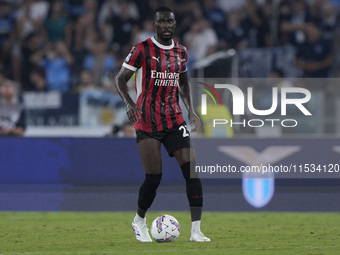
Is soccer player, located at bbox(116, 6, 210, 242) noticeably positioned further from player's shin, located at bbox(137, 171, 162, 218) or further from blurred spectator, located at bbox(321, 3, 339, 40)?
blurred spectator, located at bbox(321, 3, 339, 40)

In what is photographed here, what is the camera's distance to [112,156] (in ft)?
33.7

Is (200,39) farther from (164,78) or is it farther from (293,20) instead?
(164,78)

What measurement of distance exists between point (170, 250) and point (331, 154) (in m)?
4.55

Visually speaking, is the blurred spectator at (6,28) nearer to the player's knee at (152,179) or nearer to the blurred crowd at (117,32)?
the blurred crowd at (117,32)

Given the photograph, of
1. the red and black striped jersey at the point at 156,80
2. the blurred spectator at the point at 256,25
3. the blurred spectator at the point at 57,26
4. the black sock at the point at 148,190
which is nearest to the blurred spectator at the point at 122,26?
the blurred spectator at the point at 57,26

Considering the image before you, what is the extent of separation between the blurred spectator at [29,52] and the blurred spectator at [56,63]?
10 cm

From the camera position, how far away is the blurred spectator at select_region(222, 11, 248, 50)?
13984 millimetres

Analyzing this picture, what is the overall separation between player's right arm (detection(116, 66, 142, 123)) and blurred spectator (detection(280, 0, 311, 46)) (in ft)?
25.1

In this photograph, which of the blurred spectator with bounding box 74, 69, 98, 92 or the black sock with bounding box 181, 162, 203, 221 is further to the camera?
the blurred spectator with bounding box 74, 69, 98, 92

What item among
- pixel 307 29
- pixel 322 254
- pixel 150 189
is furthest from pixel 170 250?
pixel 307 29

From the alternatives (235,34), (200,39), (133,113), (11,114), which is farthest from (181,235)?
(235,34)

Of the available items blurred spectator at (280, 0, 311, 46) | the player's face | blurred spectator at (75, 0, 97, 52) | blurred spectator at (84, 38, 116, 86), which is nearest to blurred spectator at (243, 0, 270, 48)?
blurred spectator at (280, 0, 311, 46)

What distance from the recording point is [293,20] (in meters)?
14.0

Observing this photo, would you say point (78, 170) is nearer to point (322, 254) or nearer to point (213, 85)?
→ point (213, 85)
